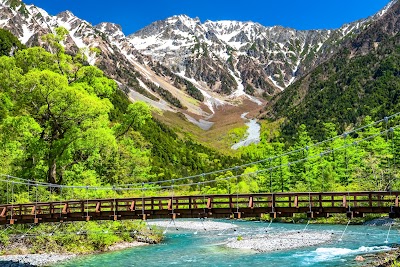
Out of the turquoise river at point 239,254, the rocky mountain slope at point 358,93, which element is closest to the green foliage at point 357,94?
the rocky mountain slope at point 358,93

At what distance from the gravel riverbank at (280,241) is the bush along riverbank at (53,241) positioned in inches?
429

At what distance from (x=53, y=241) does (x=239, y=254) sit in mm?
14004

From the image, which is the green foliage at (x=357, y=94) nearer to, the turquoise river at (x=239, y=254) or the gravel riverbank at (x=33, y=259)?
the turquoise river at (x=239, y=254)

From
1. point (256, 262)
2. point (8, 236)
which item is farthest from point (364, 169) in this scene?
point (8, 236)

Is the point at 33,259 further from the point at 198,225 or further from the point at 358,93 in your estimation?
the point at 358,93

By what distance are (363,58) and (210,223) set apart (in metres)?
147

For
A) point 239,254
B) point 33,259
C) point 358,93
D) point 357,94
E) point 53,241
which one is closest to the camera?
point 33,259

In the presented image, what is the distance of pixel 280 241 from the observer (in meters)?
40.8

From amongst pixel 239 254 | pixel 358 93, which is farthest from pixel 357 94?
pixel 239 254

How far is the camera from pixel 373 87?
527 feet


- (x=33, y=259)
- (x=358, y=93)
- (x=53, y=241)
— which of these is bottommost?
(x=33, y=259)

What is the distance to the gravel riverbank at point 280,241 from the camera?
1519 inches

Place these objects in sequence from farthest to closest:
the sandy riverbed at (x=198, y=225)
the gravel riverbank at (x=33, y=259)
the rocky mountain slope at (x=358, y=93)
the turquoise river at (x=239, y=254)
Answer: the rocky mountain slope at (x=358, y=93) < the sandy riverbed at (x=198, y=225) < the turquoise river at (x=239, y=254) < the gravel riverbank at (x=33, y=259)

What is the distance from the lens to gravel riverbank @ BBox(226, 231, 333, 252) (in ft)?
127
